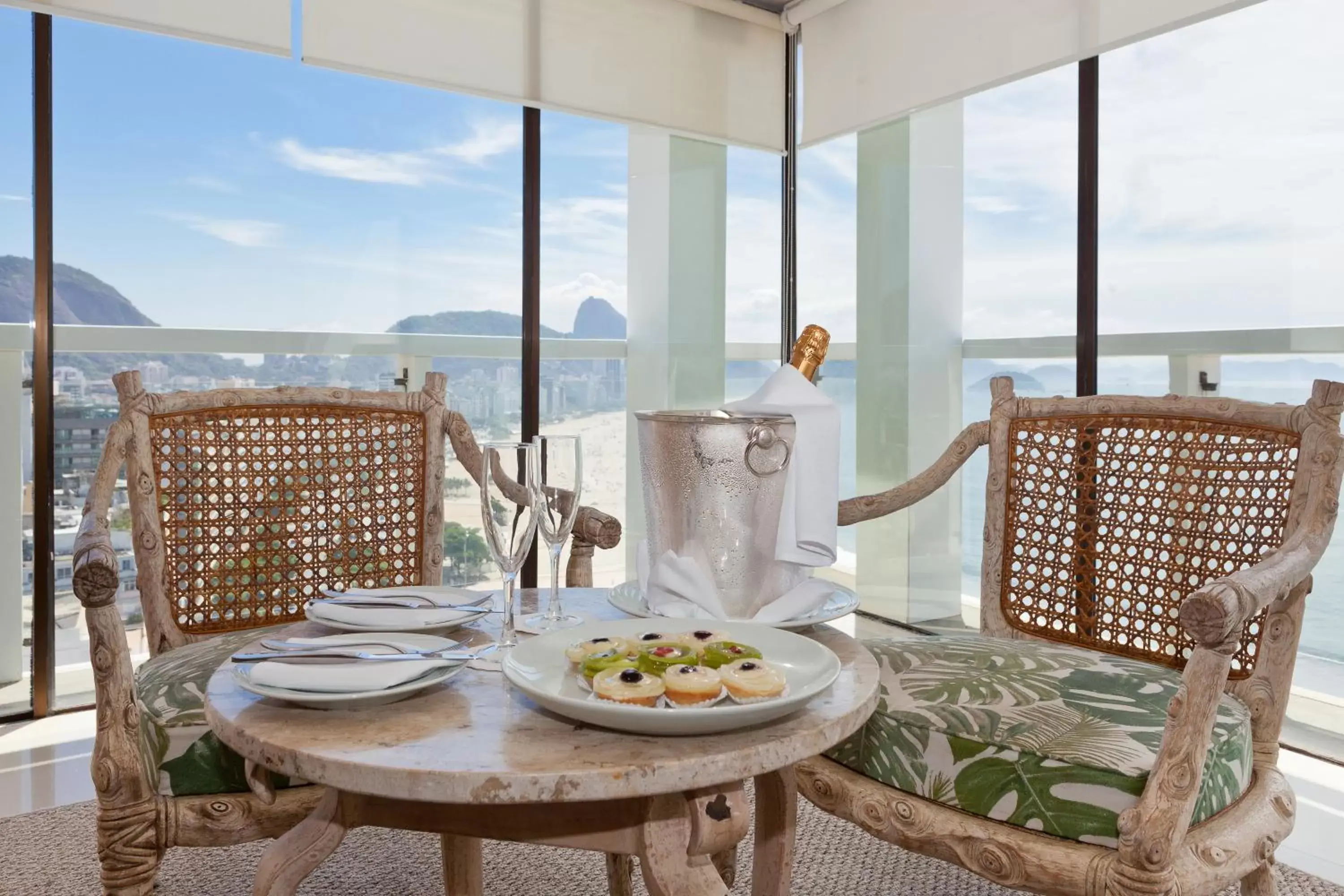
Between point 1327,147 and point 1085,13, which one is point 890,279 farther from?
point 1327,147

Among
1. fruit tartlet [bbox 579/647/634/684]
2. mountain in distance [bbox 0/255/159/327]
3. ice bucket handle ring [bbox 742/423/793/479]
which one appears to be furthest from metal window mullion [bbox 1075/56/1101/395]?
mountain in distance [bbox 0/255/159/327]

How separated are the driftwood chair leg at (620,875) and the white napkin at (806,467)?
2.03 ft

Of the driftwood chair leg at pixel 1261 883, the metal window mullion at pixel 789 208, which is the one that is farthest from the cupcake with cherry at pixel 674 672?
the metal window mullion at pixel 789 208

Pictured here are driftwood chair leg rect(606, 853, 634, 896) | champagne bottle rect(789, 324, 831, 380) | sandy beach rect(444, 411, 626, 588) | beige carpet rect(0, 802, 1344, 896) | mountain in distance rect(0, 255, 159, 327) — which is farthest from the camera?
sandy beach rect(444, 411, 626, 588)

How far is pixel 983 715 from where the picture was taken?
3.99ft

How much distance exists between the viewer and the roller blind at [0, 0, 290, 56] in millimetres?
2543

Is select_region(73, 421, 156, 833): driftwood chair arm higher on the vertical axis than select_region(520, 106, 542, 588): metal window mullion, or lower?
lower

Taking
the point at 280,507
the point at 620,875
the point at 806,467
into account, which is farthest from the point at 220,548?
the point at 806,467

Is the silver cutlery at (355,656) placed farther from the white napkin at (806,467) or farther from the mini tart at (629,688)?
the white napkin at (806,467)

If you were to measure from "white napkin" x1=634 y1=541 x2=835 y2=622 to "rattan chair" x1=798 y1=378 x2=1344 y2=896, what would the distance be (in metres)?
0.20

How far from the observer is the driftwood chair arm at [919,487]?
5.97 feet

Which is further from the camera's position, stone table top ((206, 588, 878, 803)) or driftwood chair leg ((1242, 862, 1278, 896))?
driftwood chair leg ((1242, 862, 1278, 896))

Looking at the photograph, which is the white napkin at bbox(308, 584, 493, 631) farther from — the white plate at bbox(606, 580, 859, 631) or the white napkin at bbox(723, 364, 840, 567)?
the white napkin at bbox(723, 364, 840, 567)

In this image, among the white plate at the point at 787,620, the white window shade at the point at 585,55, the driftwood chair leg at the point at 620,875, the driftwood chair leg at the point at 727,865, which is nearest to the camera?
the white plate at the point at 787,620
